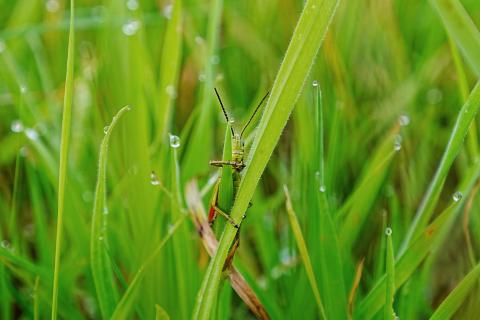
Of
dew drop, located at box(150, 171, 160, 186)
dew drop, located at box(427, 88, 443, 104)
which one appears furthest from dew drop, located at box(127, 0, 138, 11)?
dew drop, located at box(427, 88, 443, 104)

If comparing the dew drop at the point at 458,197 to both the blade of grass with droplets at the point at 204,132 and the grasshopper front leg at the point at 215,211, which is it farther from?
the blade of grass with droplets at the point at 204,132

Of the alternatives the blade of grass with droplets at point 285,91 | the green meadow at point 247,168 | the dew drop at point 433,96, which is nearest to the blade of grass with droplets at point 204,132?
the green meadow at point 247,168

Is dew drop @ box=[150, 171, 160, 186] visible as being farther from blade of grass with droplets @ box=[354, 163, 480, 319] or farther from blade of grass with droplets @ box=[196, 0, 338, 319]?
blade of grass with droplets @ box=[354, 163, 480, 319]

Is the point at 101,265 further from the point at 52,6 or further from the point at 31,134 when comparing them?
the point at 52,6

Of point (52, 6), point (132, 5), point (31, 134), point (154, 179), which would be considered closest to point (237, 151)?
point (154, 179)

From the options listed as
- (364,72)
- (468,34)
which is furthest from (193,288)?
(364,72)

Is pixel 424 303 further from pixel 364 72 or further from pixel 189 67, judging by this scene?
pixel 189 67
